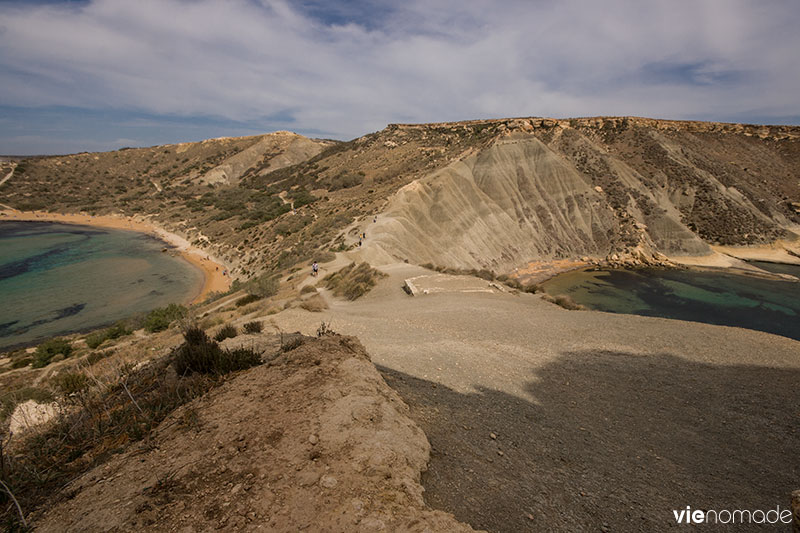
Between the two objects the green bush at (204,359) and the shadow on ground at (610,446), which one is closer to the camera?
the shadow on ground at (610,446)

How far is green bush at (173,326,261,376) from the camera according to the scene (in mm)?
5719

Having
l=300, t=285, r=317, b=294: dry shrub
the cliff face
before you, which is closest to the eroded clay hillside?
the cliff face

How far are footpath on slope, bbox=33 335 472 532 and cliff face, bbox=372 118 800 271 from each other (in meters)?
23.6

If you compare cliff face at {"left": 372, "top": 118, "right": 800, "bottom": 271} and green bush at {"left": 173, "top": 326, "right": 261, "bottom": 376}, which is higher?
cliff face at {"left": 372, "top": 118, "right": 800, "bottom": 271}

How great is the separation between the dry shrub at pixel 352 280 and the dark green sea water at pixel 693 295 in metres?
20.6

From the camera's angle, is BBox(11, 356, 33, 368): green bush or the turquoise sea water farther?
the turquoise sea water

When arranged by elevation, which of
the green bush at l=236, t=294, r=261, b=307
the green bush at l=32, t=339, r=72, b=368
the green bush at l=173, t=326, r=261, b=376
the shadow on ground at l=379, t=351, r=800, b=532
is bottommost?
the green bush at l=32, t=339, r=72, b=368

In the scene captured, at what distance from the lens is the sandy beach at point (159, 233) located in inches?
1260

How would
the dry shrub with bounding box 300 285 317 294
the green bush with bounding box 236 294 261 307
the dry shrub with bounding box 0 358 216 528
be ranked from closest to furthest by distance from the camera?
the dry shrub with bounding box 0 358 216 528 < the dry shrub with bounding box 300 285 317 294 < the green bush with bounding box 236 294 261 307

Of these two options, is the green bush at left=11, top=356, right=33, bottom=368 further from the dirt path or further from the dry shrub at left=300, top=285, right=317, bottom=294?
the dirt path

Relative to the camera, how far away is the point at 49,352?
1678 cm

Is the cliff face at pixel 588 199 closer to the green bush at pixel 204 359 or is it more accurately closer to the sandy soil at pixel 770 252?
the sandy soil at pixel 770 252

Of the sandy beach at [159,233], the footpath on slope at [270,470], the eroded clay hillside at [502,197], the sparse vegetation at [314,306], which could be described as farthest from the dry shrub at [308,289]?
the sandy beach at [159,233]

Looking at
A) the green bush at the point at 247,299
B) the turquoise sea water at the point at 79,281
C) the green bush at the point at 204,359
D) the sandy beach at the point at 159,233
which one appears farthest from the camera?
the sandy beach at the point at 159,233
